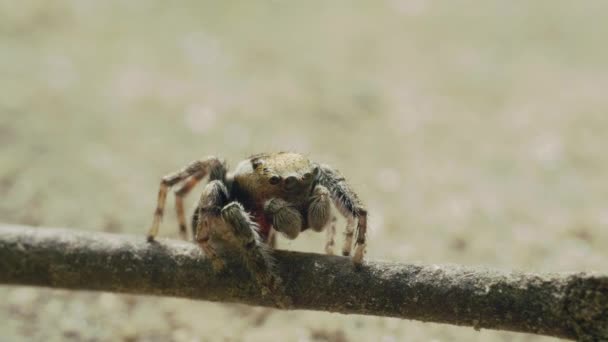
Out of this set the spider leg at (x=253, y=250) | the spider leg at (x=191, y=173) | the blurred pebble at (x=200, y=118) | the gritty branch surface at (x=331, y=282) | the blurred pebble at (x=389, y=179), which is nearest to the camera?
the gritty branch surface at (x=331, y=282)

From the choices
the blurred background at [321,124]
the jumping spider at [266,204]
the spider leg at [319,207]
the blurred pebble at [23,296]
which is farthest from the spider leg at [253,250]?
the blurred pebble at [23,296]

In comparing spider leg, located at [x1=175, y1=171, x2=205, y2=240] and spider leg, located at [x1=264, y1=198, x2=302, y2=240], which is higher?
spider leg, located at [x1=175, y1=171, x2=205, y2=240]

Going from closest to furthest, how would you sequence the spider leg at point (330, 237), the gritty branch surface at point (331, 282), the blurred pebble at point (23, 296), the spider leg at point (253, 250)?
the gritty branch surface at point (331, 282) → the spider leg at point (253, 250) → the spider leg at point (330, 237) → the blurred pebble at point (23, 296)

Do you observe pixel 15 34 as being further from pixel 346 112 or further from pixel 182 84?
pixel 346 112

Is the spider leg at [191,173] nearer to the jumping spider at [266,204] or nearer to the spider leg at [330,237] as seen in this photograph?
the jumping spider at [266,204]

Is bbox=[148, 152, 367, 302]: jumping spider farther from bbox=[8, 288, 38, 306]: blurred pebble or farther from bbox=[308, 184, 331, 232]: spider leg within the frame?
bbox=[8, 288, 38, 306]: blurred pebble

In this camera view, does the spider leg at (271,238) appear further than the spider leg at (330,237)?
No

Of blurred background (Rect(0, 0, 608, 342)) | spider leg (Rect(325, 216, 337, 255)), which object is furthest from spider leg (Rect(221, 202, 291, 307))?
blurred background (Rect(0, 0, 608, 342))

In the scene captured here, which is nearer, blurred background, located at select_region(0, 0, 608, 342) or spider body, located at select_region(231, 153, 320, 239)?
spider body, located at select_region(231, 153, 320, 239)
